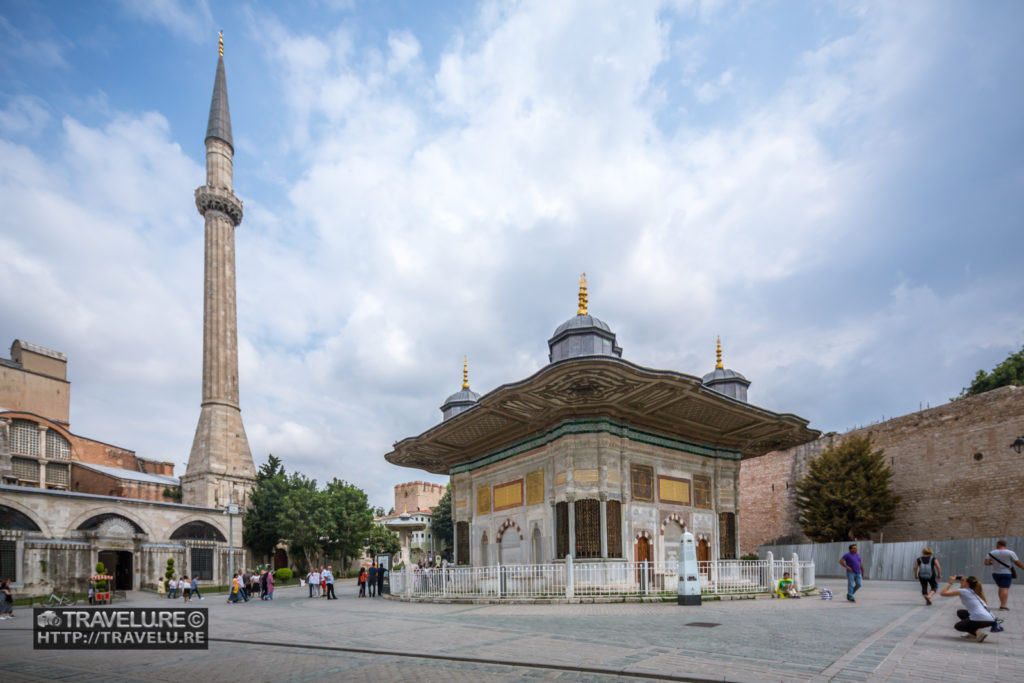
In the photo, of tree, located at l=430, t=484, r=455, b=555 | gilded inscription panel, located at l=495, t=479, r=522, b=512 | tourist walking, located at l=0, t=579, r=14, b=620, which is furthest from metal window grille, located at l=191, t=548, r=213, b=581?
gilded inscription panel, located at l=495, t=479, r=522, b=512

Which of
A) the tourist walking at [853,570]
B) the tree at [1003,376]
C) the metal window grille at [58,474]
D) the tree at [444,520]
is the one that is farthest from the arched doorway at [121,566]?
the tree at [1003,376]

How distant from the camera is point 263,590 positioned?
68.3 feet

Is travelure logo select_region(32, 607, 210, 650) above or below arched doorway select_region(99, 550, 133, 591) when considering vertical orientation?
above

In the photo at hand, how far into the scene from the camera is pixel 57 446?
34688 millimetres

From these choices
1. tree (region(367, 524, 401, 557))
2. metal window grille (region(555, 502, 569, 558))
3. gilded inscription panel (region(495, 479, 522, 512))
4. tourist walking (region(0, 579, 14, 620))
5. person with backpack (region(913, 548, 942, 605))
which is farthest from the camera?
Result: tree (region(367, 524, 401, 557))

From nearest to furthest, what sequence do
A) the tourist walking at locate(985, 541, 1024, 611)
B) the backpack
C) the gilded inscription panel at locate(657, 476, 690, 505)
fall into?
1. the tourist walking at locate(985, 541, 1024, 611)
2. the backpack
3. the gilded inscription panel at locate(657, 476, 690, 505)

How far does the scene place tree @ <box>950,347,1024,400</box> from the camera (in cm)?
3016

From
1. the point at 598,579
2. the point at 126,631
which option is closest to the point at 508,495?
the point at 598,579

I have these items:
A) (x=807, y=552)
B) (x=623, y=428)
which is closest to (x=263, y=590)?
(x=623, y=428)

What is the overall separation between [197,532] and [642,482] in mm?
24242

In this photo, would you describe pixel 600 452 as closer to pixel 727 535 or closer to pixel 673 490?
pixel 673 490

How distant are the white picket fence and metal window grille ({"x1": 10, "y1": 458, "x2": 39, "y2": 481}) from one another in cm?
2678

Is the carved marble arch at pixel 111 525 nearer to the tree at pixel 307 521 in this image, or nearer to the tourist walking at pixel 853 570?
the tree at pixel 307 521

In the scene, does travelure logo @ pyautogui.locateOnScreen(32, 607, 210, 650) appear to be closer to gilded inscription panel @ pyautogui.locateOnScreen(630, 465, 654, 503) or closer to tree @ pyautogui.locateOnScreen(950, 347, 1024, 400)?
gilded inscription panel @ pyautogui.locateOnScreen(630, 465, 654, 503)
